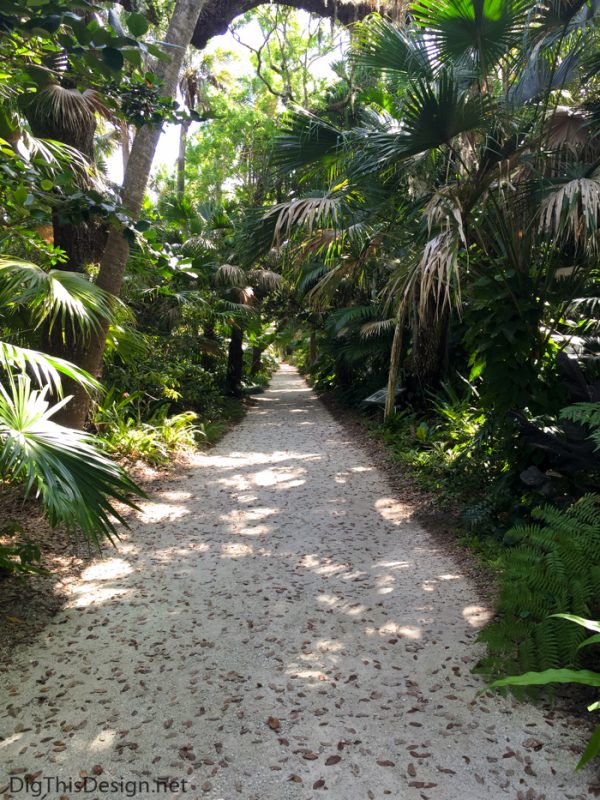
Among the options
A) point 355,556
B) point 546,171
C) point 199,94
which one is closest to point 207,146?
point 199,94

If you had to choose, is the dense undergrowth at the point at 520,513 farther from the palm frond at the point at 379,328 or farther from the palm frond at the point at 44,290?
the palm frond at the point at 44,290

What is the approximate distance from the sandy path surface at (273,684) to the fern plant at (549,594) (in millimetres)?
342

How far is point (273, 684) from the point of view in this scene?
9.57 ft

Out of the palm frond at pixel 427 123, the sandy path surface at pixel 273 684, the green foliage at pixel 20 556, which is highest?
the palm frond at pixel 427 123

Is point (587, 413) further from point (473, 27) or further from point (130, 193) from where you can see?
point (130, 193)

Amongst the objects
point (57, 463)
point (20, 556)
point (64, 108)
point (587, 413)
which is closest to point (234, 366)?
point (64, 108)

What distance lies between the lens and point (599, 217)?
4.56m

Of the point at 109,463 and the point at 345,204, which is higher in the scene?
the point at 345,204

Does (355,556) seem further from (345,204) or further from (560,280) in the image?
(345,204)

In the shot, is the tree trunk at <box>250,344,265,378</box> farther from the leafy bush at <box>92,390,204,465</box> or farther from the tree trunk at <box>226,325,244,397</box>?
the leafy bush at <box>92,390,204,465</box>

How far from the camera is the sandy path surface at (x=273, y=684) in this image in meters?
2.28

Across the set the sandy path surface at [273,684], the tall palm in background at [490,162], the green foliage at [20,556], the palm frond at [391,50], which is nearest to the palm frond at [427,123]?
the tall palm in background at [490,162]

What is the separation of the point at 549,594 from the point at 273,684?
149 cm

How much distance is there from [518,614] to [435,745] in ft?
2.32
